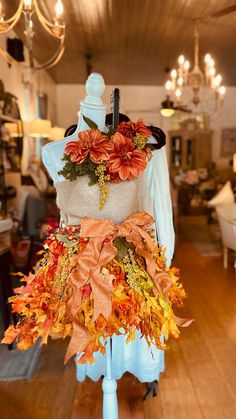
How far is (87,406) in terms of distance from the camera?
185cm

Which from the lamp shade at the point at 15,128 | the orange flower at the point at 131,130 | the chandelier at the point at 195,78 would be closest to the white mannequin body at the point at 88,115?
the orange flower at the point at 131,130

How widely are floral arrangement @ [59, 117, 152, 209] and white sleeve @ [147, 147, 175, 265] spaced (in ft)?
1.21

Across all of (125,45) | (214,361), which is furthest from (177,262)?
(125,45)

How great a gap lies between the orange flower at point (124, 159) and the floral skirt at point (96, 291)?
0.17 metres

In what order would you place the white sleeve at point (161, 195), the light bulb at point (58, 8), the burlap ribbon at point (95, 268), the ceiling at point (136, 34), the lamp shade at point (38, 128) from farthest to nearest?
the lamp shade at point (38, 128)
the ceiling at point (136, 34)
the light bulb at point (58, 8)
the white sleeve at point (161, 195)
the burlap ribbon at point (95, 268)

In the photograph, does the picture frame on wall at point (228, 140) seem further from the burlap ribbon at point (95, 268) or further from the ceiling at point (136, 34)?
the burlap ribbon at point (95, 268)

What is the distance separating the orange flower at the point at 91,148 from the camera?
3.73ft

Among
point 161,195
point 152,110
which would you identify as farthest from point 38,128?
point 152,110

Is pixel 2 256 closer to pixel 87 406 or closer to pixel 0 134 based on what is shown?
pixel 87 406

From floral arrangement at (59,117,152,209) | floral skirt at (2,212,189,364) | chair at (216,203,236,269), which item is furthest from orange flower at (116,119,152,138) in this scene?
chair at (216,203,236,269)

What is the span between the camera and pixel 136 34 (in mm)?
4449

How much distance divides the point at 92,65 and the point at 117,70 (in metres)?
0.62

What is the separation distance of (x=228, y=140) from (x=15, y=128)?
5.68m

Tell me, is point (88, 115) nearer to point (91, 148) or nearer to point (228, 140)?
point (91, 148)
